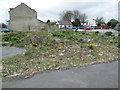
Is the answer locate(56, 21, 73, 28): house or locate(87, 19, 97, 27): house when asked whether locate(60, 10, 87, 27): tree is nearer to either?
locate(56, 21, 73, 28): house

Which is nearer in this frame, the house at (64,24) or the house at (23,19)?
the house at (23,19)

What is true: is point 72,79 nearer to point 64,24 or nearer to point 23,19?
point 23,19

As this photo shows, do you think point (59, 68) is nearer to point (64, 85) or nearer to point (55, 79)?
point (55, 79)

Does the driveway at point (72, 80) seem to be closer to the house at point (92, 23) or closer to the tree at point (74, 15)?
the tree at point (74, 15)

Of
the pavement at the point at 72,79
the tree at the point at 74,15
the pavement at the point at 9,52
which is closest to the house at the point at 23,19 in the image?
the pavement at the point at 9,52

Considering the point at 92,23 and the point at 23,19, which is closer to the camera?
the point at 23,19

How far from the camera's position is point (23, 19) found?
1019 inches

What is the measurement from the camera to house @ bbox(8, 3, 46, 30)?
25.7 meters

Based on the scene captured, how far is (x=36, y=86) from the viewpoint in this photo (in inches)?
126

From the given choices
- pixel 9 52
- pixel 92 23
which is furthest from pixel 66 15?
pixel 9 52

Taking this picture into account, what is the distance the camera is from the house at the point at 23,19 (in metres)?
25.7

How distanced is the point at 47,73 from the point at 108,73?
232cm

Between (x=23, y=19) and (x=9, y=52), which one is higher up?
(x=23, y=19)

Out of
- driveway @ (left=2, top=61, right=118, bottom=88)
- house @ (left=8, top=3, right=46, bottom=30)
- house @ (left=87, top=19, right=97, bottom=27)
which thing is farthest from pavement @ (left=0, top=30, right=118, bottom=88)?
house @ (left=87, top=19, right=97, bottom=27)
